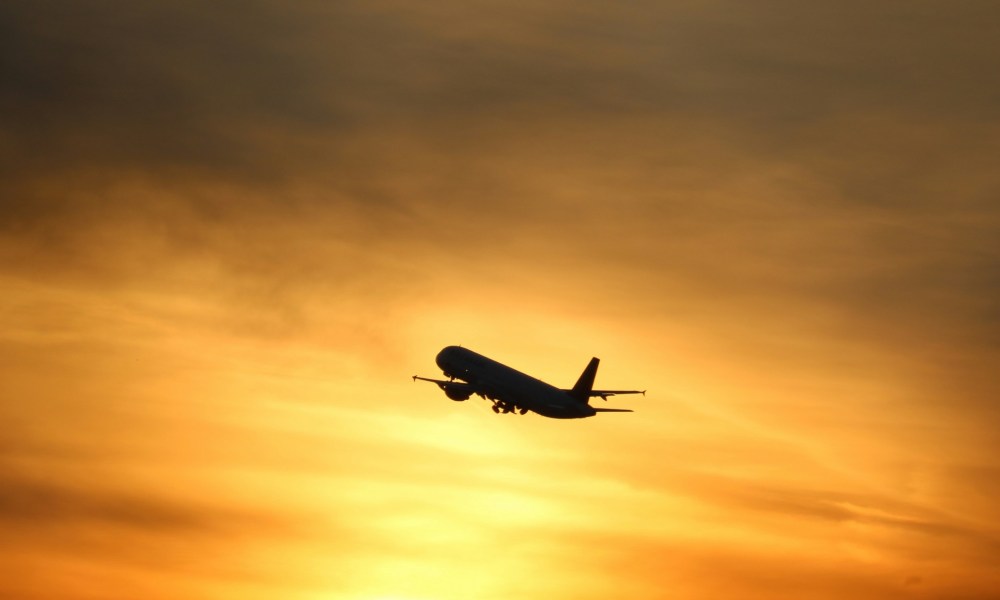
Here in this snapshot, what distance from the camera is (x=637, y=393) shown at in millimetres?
198500
